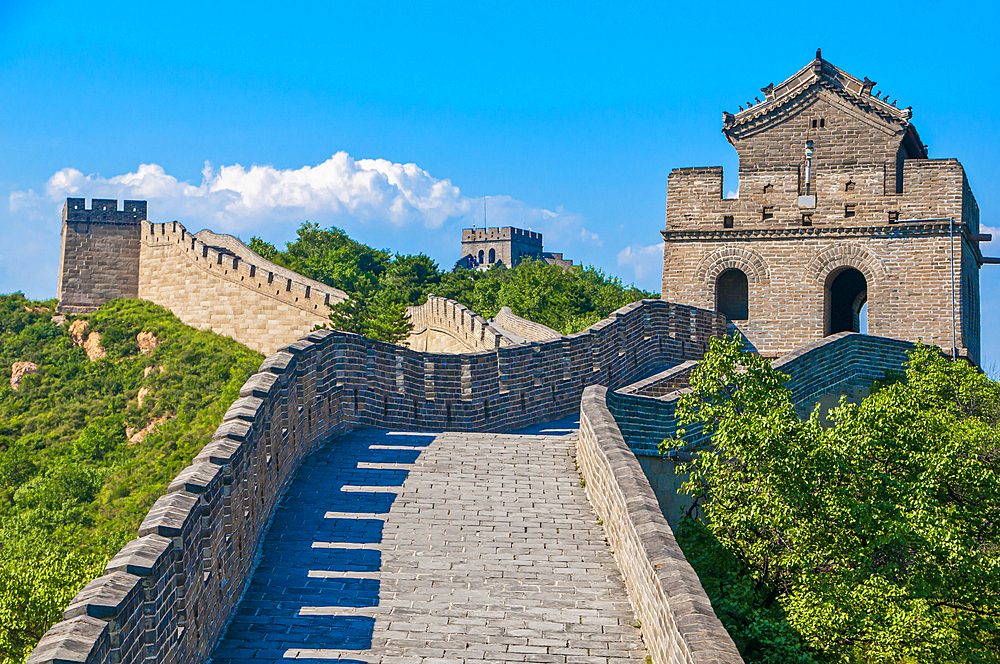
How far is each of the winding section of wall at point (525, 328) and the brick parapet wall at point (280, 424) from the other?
576 centimetres

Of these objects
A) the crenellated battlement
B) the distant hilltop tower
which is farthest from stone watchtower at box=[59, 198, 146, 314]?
the distant hilltop tower

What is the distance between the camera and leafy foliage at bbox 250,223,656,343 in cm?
3606

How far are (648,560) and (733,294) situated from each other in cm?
1522

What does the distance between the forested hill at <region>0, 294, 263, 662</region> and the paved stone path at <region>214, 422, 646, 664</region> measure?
18.2 meters

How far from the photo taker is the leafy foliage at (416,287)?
36.1 m

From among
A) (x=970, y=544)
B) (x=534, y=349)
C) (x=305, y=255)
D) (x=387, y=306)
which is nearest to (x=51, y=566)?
(x=534, y=349)

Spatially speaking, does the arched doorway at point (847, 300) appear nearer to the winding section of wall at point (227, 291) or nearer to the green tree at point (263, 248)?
the winding section of wall at point (227, 291)

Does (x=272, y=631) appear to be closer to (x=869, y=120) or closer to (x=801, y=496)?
(x=801, y=496)

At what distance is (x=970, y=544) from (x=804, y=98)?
12.4m

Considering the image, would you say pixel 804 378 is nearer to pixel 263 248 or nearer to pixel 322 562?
pixel 322 562

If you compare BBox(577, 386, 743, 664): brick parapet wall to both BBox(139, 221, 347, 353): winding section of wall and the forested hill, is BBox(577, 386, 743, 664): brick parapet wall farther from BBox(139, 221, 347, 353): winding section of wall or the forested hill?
BBox(139, 221, 347, 353): winding section of wall

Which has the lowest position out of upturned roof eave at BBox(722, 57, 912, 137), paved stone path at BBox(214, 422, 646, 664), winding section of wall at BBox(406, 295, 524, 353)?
paved stone path at BBox(214, 422, 646, 664)

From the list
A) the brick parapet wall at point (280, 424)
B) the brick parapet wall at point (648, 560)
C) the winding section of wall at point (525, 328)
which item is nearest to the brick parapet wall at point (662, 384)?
the brick parapet wall at point (280, 424)

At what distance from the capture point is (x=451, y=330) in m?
27.9
